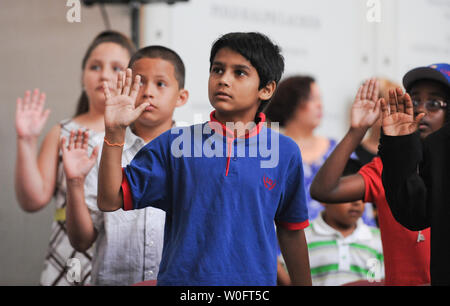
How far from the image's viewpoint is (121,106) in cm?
126

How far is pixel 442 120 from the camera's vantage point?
67.0 inches

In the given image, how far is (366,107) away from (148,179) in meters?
0.73

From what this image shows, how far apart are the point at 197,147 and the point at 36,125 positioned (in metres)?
0.77

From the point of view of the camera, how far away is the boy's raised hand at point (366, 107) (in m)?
1.65

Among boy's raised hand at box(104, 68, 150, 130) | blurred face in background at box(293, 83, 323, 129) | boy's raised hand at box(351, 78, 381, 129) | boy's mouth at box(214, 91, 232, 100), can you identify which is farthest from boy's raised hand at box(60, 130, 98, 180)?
blurred face in background at box(293, 83, 323, 129)

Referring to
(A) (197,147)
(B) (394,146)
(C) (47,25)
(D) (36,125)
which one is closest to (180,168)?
(A) (197,147)

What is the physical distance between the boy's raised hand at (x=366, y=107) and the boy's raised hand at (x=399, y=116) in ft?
0.57

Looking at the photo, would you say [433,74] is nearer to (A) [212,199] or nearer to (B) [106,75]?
(A) [212,199]

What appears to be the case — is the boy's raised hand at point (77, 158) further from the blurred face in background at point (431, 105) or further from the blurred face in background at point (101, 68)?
the blurred face in background at point (431, 105)

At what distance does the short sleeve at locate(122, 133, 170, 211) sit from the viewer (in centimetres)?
127

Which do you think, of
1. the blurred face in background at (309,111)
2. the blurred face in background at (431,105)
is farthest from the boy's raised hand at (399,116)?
the blurred face in background at (309,111)

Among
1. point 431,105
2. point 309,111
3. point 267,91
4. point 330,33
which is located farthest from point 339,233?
point 330,33
